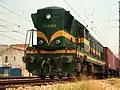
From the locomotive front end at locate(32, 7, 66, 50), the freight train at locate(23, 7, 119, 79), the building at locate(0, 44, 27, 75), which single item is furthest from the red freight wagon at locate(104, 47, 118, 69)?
the building at locate(0, 44, 27, 75)

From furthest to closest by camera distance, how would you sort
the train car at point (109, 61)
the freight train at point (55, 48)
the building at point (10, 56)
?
1. the building at point (10, 56)
2. the train car at point (109, 61)
3. the freight train at point (55, 48)

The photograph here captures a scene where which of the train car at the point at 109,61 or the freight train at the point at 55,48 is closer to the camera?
the freight train at the point at 55,48

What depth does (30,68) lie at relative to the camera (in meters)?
13.4

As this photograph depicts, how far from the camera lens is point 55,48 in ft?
43.4

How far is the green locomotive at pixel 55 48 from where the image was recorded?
12781 mm

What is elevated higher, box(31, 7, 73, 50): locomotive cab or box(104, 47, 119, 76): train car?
box(31, 7, 73, 50): locomotive cab

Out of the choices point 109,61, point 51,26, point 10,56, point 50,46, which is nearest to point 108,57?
point 109,61

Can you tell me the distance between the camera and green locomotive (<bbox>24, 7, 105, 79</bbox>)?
12781 millimetres

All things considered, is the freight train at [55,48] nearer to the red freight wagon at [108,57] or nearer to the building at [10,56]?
the red freight wagon at [108,57]

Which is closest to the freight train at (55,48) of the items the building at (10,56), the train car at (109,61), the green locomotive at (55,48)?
the green locomotive at (55,48)

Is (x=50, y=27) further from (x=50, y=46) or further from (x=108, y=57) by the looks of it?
(x=108, y=57)

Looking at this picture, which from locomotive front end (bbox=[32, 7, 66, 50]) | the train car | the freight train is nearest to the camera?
the freight train

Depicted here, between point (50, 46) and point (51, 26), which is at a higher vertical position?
point (51, 26)

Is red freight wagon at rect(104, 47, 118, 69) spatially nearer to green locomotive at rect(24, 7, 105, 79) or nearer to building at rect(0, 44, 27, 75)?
green locomotive at rect(24, 7, 105, 79)
